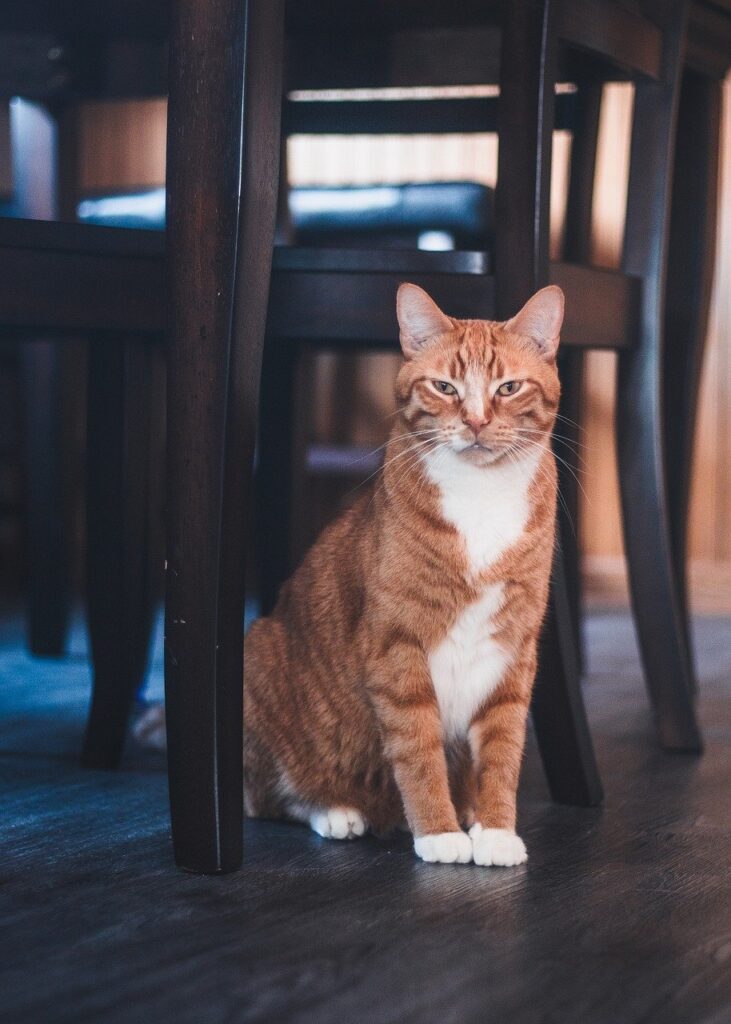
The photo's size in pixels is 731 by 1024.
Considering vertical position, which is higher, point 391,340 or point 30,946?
point 391,340

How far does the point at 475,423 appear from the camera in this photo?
1182 mm

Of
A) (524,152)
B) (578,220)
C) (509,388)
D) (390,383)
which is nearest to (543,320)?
(509,388)

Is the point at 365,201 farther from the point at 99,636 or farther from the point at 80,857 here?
the point at 80,857

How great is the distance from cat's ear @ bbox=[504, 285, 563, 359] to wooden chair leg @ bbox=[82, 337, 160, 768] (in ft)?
1.64

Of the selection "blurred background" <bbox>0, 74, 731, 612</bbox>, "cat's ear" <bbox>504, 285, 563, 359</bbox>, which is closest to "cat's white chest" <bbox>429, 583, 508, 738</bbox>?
"cat's ear" <bbox>504, 285, 563, 359</bbox>

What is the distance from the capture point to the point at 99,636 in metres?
1.51

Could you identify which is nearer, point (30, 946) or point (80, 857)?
point (30, 946)

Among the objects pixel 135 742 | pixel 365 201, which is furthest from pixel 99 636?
pixel 365 201

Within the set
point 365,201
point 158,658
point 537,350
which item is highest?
point 365,201

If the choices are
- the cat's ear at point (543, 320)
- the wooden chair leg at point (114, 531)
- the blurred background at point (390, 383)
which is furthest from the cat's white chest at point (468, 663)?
the blurred background at point (390, 383)

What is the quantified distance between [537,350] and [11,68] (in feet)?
3.46

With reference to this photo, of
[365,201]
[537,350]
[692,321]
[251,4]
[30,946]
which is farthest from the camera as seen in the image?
[365,201]

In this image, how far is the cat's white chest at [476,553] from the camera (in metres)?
1.18

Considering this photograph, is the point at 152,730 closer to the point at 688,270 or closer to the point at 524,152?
the point at 524,152
